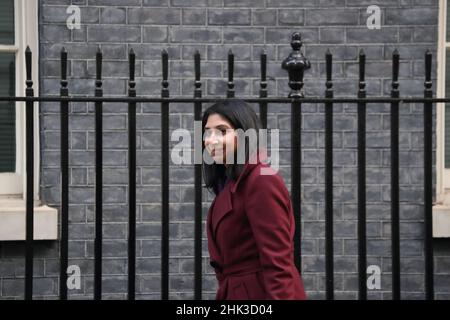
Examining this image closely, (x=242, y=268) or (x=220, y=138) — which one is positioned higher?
(x=220, y=138)

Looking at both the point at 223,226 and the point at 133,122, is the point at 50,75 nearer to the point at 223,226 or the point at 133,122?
the point at 133,122

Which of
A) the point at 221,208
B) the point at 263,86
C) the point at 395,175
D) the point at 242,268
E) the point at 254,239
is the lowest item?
the point at 242,268

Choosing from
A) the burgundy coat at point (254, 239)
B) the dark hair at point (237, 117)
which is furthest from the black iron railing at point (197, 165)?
the burgundy coat at point (254, 239)

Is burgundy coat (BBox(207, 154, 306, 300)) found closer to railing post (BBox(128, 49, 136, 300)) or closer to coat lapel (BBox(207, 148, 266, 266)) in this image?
coat lapel (BBox(207, 148, 266, 266))

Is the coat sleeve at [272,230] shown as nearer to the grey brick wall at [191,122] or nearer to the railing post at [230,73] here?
the railing post at [230,73]

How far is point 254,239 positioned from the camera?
3.46 m

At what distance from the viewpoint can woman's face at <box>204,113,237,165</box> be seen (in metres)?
3.56

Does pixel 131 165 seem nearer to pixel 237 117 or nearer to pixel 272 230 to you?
pixel 237 117

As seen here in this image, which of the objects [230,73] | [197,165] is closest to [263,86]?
[230,73]

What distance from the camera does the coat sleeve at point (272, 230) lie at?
333cm

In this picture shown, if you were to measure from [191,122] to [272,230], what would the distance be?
7.76 ft

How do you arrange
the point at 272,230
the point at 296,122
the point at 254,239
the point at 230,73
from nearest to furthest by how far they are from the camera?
the point at 272,230 → the point at 254,239 → the point at 230,73 → the point at 296,122

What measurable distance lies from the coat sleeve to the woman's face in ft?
0.63

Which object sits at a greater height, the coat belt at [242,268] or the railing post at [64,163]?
the railing post at [64,163]
